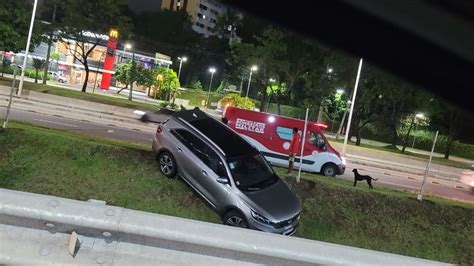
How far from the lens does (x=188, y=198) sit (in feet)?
28.0

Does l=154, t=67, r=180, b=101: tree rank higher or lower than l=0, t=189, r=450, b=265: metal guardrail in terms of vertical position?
higher

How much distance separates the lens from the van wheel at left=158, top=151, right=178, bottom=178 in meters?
8.88

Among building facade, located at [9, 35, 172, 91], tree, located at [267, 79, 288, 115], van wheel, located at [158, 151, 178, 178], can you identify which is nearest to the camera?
van wheel, located at [158, 151, 178, 178]

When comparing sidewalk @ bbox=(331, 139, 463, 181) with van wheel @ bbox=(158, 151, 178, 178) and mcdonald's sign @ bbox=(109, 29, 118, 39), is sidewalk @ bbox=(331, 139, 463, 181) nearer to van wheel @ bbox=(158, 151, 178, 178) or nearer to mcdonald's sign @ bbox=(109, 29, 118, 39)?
mcdonald's sign @ bbox=(109, 29, 118, 39)

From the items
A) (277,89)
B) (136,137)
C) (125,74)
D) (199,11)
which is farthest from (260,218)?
(199,11)

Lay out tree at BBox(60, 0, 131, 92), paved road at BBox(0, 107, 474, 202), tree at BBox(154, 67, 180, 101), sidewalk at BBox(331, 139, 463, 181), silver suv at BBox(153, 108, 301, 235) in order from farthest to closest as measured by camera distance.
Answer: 1. tree at BBox(154, 67, 180, 101)
2. tree at BBox(60, 0, 131, 92)
3. sidewalk at BBox(331, 139, 463, 181)
4. paved road at BBox(0, 107, 474, 202)
5. silver suv at BBox(153, 108, 301, 235)

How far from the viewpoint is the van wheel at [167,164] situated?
8875 mm

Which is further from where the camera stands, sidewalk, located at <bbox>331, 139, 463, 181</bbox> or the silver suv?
sidewalk, located at <bbox>331, 139, 463, 181</bbox>

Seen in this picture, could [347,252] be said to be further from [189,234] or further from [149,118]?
[149,118]

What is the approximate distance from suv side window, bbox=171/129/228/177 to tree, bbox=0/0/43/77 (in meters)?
23.6

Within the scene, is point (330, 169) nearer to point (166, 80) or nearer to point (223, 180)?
point (223, 180)

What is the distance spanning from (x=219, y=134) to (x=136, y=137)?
32.3ft

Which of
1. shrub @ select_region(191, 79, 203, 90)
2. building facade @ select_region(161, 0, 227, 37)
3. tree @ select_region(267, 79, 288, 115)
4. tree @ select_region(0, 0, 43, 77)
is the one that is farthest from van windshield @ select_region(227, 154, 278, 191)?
building facade @ select_region(161, 0, 227, 37)

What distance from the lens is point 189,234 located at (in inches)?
138
